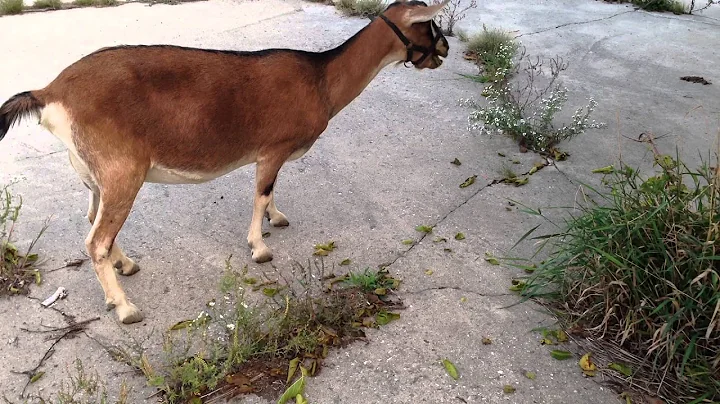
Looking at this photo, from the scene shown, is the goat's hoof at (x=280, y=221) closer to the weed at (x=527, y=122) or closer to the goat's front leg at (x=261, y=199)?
the goat's front leg at (x=261, y=199)

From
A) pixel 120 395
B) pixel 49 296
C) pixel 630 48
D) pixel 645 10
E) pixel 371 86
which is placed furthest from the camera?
pixel 645 10

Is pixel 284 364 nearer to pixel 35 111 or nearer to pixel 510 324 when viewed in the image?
pixel 510 324

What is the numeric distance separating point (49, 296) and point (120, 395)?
3.41ft

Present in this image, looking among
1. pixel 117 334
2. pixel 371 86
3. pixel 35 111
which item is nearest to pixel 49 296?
pixel 117 334

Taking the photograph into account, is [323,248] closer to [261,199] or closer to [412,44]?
[261,199]

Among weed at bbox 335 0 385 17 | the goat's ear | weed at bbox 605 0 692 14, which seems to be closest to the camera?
the goat's ear

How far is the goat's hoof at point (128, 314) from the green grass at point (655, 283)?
77.1 inches

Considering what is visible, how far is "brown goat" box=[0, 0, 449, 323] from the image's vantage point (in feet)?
9.45

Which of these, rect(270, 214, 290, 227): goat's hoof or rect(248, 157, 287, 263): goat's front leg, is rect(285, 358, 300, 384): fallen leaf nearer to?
rect(248, 157, 287, 263): goat's front leg

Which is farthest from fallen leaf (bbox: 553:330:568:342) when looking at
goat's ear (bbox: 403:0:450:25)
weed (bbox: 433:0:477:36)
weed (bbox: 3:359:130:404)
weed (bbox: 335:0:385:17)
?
weed (bbox: 335:0:385:17)

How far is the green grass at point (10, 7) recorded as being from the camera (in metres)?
7.64

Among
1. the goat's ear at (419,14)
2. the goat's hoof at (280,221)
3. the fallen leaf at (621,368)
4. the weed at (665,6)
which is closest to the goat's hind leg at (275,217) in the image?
the goat's hoof at (280,221)

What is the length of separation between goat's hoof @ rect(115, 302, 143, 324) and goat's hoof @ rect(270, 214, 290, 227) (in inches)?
43.6

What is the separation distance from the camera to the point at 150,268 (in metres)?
Result: 3.56
